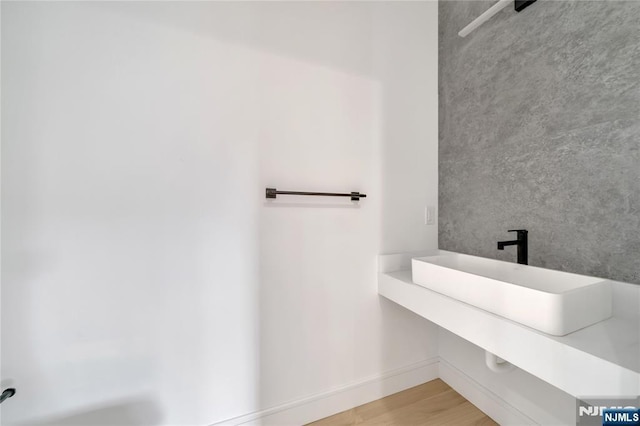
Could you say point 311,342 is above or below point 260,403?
above

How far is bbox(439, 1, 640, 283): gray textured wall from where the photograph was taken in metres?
0.91

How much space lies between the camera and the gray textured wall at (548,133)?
906 millimetres

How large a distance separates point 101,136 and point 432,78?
185cm

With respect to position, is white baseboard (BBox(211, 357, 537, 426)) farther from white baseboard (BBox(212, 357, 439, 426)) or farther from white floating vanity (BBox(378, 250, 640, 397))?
white floating vanity (BBox(378, 250, 640, 397))

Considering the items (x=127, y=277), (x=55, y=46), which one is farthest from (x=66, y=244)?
(x=55, y=46)

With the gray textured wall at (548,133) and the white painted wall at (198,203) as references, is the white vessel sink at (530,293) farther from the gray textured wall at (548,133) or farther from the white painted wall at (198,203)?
the white painted wall at (198,203)

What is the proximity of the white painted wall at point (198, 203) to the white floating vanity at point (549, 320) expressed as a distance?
0.50 metres

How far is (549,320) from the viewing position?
76 cm

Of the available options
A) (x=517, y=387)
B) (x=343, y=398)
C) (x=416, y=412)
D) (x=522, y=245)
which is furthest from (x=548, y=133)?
(x=343, y=398)

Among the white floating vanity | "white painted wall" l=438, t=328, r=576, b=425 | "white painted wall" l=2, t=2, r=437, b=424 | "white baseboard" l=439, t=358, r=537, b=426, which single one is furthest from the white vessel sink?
"white baseboard" l=439, t=358, r=537, b=426

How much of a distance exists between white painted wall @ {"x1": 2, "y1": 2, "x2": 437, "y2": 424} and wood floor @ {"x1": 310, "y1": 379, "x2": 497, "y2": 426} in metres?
0.17

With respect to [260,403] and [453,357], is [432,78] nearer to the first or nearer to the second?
[453,357]

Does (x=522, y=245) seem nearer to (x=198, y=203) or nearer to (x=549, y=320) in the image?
(x=549, y=320)

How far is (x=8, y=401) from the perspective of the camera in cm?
90
